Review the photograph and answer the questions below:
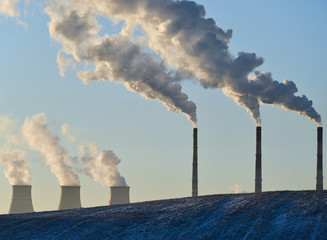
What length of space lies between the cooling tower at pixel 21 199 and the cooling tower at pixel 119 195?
7.24m

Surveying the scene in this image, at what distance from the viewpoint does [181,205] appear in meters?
28.8

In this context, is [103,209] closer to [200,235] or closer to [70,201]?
[200,235]

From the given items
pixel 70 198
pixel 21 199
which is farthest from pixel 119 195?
pixel 21 199

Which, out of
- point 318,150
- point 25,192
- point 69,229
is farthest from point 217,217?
point 25,192

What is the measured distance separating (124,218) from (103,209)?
4.38m

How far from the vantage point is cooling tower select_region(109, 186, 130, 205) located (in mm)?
58188

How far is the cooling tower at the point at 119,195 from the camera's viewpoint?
58.2m

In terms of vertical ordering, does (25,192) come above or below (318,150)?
below

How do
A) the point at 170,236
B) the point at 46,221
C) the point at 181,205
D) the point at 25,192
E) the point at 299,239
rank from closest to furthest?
the point at 299,239
the point at 170,236
the point at 46,221
the point at 181,205
the point at 25,192

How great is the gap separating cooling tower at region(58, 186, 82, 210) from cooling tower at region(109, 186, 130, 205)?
2788mm

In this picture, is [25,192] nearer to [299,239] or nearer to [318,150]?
[318,150]

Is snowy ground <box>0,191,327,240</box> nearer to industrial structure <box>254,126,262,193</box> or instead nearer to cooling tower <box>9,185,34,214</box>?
industrial structure <box>254,126,262,193</box>

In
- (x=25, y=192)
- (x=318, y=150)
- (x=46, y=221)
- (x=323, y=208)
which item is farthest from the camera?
(x=25, y=192)

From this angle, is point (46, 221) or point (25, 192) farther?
point (25, 192)
